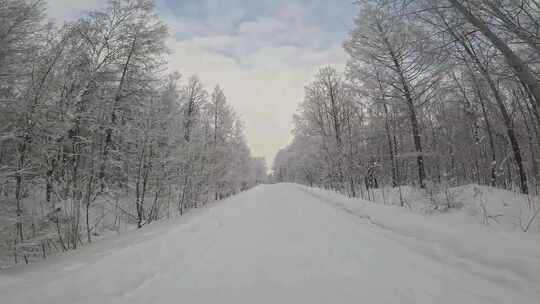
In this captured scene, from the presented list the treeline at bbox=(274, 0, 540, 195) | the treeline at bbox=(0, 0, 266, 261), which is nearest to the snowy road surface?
the treeline at bbox=(0, 0, 266, 261)

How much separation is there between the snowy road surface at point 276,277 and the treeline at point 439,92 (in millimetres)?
2777

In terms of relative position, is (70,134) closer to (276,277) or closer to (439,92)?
(276,277)

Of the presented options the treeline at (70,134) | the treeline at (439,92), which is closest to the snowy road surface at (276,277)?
the treeline at (70,134)

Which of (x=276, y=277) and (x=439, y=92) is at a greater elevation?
(x=439, y=92)

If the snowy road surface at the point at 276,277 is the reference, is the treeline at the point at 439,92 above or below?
above

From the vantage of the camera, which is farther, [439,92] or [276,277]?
[439,92]

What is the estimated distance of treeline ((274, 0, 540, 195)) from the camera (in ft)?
12.7

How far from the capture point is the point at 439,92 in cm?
666

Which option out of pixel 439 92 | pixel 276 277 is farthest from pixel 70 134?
pixel 439 92

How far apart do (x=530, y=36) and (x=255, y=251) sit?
18.1ft

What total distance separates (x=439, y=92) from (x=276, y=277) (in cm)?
776

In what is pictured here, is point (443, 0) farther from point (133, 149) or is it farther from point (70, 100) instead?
point (133, 149)

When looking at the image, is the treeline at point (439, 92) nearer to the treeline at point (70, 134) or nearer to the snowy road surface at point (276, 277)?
the snowy road surface at point (276, 277)

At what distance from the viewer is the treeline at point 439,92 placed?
386 centimetres
